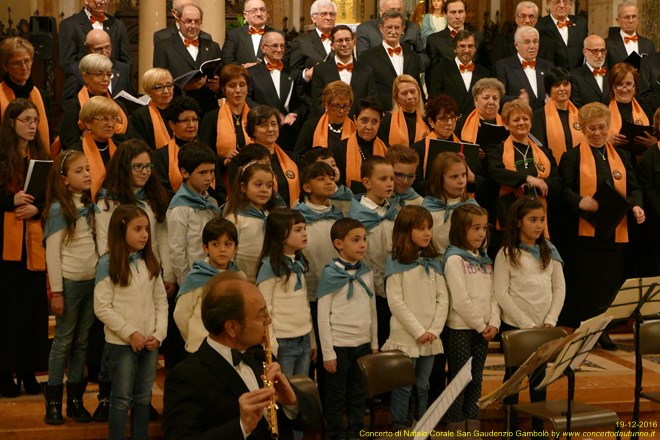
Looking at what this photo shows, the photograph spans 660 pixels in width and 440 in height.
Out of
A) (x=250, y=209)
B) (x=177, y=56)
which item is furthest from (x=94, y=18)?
(x=250, y=209)

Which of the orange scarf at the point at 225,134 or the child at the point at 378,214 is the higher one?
the orange scarf at the point at 225,134

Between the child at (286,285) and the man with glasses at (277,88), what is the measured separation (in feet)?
6.87

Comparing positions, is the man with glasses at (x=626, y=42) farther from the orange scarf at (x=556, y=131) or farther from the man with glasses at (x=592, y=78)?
the orange scarf at (x=556, y=131)

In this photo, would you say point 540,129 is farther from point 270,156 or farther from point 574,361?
point 574,361

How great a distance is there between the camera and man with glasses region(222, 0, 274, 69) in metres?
8.24

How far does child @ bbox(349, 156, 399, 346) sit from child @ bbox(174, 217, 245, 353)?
0.95 m

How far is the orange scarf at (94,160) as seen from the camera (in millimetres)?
5945

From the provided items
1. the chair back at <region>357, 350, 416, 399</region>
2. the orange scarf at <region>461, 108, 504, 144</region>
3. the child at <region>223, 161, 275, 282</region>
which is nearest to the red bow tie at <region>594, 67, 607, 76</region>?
the orange scarf at <region>461, 108, 504, 144</region>

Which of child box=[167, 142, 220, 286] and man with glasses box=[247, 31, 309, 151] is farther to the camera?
man with glasses box=[247, 31, 309, 151]

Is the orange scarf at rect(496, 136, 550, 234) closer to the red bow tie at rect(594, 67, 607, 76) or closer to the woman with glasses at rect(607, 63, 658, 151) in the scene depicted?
the woman with glasses at rect(607, 63, 658, 151)

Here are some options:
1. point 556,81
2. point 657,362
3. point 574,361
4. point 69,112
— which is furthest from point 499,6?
point 574,361

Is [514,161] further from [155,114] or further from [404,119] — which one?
[155,114]

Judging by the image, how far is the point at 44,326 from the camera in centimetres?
601

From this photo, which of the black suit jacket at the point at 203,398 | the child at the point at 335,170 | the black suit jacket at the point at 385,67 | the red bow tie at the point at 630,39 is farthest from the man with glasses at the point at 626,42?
the black suit jacket at the point at 203,398
